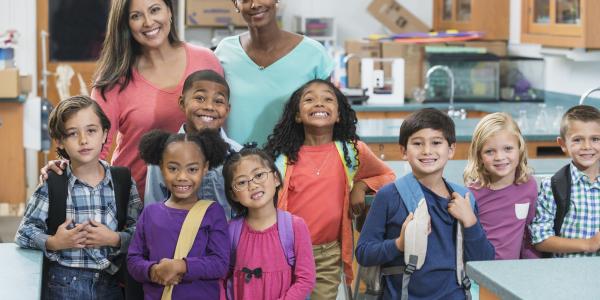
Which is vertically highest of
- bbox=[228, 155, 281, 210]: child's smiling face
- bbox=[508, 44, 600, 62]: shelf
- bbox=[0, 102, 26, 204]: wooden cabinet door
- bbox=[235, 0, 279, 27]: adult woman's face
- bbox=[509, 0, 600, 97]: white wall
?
bbox=[235, 0, 279, 27]: adult woman's face

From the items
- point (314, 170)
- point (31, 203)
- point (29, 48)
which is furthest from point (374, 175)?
point (29, 48)

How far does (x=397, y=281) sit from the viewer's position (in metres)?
2.47

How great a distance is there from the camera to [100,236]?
242 centimetres

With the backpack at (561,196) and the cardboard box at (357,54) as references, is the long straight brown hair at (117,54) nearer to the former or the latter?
the backpack at (561,196)

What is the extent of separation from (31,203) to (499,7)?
501cm

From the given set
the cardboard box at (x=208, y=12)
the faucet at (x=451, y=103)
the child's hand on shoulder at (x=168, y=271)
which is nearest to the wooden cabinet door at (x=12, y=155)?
the cardboard box at (x=208, y=12)

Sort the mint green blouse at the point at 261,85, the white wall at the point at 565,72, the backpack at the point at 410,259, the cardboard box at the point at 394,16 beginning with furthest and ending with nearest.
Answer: the cardboard box at the point at 394,16 < the white wall at the point at 565,72 < the mint green blouse at the point at 261,85 < the backpack at the point at 410,259

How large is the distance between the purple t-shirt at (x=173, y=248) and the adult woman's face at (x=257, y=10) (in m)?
0.63

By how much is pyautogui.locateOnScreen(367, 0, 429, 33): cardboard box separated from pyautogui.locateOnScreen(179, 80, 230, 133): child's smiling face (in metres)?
5.36

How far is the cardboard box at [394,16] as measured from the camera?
7.82m

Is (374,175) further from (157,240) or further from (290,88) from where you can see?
(157,240)

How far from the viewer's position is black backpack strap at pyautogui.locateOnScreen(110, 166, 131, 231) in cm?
253

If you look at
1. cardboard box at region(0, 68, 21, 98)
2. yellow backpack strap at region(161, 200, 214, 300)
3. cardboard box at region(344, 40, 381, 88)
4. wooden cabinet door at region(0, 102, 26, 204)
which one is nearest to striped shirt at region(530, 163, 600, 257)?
yellow backpack strap at region(161, 200, 214, 300)

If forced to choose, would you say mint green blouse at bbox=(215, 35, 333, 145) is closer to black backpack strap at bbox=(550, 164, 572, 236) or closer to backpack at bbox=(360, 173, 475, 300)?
backpack at bbox=(360, 173, 475, 300)
